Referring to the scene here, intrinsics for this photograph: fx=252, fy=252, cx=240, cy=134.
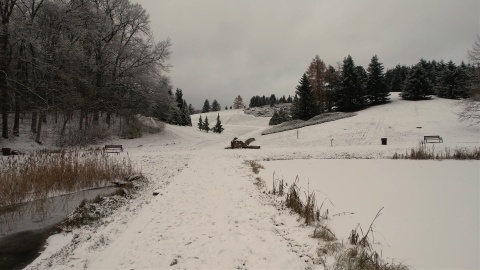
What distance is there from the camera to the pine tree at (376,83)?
44906mm

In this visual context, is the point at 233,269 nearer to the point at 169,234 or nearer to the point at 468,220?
the point at 169,234

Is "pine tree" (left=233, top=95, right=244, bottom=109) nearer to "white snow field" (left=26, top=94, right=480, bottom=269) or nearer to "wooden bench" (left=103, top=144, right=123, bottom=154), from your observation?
"wooden bench" (left=103, top=144, right=123, bottom=154)

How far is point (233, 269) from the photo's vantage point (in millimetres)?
3744

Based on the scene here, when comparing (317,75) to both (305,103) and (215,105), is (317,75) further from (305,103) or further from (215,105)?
(215,105)

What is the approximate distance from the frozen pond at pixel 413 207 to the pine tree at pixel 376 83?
124 feet

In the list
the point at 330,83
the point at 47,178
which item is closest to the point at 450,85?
the point at 330,83

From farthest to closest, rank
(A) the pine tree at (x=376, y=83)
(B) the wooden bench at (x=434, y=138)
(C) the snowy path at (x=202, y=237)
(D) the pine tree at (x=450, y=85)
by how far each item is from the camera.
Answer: (D) the pine tree at (x=450, y=85)
(A) the pine tree at (x=376, y=83)
(B) the wooden bench at (x=434, y=138)
(C) the snowy path at (x=202, y=237)

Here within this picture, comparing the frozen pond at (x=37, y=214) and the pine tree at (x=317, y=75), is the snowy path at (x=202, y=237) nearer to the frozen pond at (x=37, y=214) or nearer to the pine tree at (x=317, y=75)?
the frozen pond at (x=37, y=214)

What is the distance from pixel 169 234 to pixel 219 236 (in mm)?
1000

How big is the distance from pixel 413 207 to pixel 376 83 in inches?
1782

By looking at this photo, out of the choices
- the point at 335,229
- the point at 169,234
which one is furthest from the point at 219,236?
the point at 335,229

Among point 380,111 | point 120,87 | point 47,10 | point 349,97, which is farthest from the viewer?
point 349,97

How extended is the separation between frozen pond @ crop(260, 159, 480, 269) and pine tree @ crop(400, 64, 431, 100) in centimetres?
3900

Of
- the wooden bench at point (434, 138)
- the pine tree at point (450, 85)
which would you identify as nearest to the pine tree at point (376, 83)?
the pine tree at point (450, 85)
